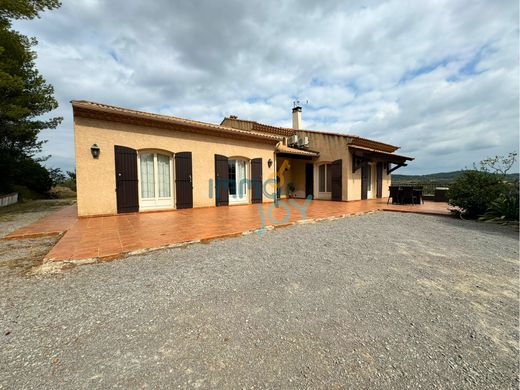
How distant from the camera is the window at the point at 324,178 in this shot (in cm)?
1321

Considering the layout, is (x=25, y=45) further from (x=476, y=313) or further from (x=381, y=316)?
(x=476, y=313)

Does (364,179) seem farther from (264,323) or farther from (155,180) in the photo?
(264,323)

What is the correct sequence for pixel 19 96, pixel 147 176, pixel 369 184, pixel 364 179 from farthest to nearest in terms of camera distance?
1. pixel 369 184
2. pixel 364 179
3. pixel 19 96
4. pixel 147 176

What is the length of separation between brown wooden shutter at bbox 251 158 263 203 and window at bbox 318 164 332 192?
4370 millimetres

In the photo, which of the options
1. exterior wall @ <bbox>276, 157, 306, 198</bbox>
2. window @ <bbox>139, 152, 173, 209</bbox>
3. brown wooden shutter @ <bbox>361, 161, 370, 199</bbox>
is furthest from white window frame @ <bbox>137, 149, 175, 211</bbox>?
brown wooden shutter @ <bbox>361, 161, 370, 199</bbox>

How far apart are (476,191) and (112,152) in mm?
12070

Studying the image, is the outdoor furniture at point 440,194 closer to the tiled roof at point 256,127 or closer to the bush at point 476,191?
the bush at point 476,191

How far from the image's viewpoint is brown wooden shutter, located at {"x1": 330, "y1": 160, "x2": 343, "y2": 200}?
40.4 ft

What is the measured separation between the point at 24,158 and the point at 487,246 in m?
21.7

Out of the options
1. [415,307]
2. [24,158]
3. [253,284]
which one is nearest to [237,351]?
[253,284]

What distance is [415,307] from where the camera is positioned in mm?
2395

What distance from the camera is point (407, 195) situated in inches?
434

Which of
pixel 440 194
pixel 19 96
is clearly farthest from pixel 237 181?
pixel 440 194

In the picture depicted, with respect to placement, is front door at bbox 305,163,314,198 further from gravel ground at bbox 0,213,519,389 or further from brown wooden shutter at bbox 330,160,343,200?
gravel ground at bbox 0,213,519,389
